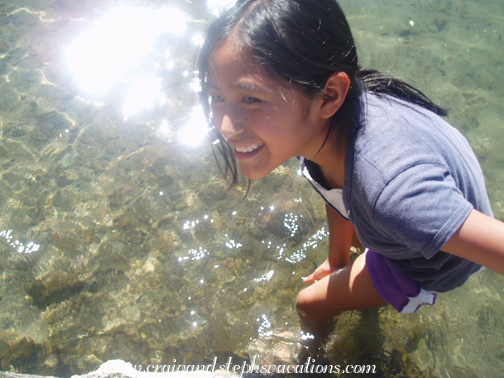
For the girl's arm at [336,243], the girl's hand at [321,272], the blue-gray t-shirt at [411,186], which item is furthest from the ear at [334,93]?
the girl's hand at [321,272]

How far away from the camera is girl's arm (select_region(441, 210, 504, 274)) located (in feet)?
3.34

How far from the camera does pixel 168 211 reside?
290cm

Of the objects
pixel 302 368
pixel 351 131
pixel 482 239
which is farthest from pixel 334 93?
pixel 302 368

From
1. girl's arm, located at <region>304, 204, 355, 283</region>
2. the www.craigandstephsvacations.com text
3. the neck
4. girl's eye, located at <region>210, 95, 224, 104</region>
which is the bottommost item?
the www.craigandstephsvacations.com text

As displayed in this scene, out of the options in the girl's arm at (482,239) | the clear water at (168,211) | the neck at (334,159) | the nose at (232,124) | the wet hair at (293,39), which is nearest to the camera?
the girl's arm at (482,239)

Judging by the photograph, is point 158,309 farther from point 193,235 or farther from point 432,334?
point 432,334

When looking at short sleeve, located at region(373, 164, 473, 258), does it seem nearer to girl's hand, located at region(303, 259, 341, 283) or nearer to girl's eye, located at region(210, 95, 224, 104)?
girl's eye, located at region(210, 95, 224, 104)

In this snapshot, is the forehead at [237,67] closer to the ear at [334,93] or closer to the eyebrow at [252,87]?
the eyebrow at [252,87]

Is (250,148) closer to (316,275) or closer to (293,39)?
(293,39)

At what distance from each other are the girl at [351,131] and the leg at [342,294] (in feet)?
0.97

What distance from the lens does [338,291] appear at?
1907mm

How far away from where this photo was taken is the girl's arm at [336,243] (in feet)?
6.87

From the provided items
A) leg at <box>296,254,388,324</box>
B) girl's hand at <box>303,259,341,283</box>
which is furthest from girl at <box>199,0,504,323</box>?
girl's hand at <box>303,259,341,283</box>

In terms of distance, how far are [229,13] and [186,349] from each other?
1936mm
